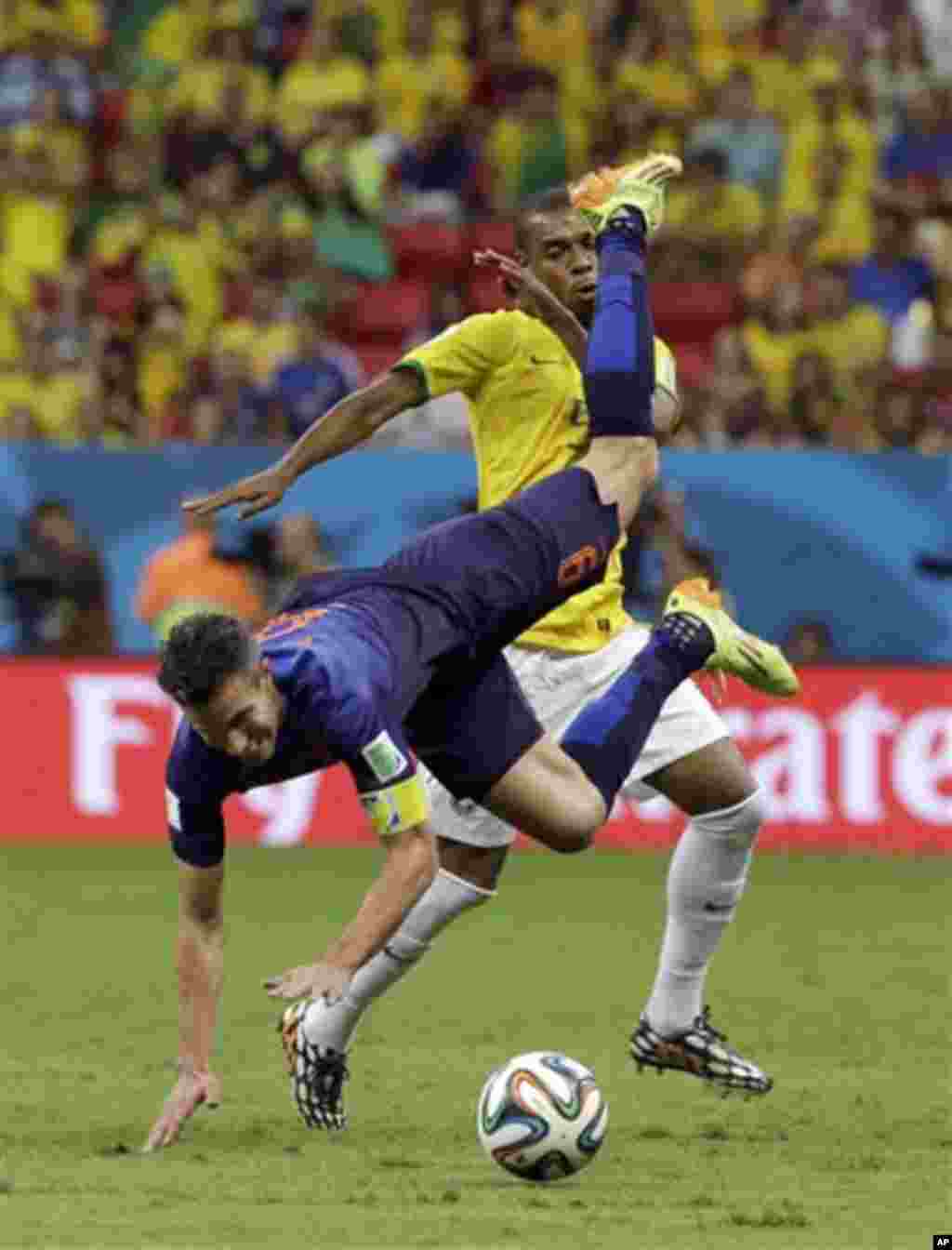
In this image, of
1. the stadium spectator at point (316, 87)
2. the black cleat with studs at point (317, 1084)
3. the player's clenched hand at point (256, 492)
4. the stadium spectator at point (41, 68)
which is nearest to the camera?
the black cleat with studs at point (317, 1084)

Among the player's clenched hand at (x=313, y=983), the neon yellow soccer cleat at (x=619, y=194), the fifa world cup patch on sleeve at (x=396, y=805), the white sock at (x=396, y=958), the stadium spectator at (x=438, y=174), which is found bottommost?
the stadium spectator at (x=438, y=174)

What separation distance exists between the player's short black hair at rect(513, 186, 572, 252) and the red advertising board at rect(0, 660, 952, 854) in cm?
751

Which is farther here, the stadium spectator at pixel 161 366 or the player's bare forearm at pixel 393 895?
the stadium spectator at pixel 161 366

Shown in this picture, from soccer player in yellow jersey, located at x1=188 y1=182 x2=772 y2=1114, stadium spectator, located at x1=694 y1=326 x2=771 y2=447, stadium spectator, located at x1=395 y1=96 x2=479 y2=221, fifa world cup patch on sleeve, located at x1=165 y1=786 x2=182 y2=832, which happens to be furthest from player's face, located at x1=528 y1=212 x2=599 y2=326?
stadium spectator, located at x1=395 y1=96 x2=479 y2=221

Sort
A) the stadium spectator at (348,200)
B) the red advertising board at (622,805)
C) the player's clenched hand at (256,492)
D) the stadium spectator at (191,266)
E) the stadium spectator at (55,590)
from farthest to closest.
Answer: the stadium spectator at (348,200), the stadium spectator at (191,266), the stadium spectator at (55,590), the red advertising board at (622,805), the player's clenched hand at (256,492)

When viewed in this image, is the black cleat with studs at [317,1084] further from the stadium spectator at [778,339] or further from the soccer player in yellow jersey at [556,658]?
the stadium spectator at [778,339]

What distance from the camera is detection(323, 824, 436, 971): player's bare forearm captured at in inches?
304

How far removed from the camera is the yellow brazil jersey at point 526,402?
9.59 m

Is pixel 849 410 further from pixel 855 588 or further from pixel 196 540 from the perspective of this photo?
pixel 196 540

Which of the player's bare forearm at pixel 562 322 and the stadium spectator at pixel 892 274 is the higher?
the player's bare forearm at pixel 562 322

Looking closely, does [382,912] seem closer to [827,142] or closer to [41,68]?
[827,142]

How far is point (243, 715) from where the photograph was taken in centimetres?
779

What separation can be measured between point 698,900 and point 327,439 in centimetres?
169

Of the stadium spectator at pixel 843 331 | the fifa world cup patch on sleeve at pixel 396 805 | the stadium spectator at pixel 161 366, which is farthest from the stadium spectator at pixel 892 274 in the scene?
the fifa world cup patch on sleeve at pixel 396 805
